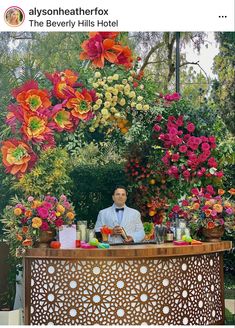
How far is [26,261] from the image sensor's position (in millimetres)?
9273

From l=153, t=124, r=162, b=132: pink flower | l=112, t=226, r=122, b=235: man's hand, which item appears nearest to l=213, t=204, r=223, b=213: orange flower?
l=112, t=226, r=122, b=235: man's hand

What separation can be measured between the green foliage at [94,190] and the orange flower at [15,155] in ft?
11.1

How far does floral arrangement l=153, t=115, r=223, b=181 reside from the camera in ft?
36.1

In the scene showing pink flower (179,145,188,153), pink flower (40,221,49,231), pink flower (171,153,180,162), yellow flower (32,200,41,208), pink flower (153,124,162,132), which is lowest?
pink flower (40,221,49,231)

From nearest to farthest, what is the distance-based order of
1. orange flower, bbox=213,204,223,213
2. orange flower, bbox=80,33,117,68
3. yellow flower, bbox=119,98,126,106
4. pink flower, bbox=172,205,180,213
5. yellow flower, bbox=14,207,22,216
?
yellow flower, bbox=14,207,22,216 < orange flower, bbox=213,204,223,213 < pink flower, bbox=172,205,180,213 < orange flower, bbox=80,33,117,68 < yellow flower, bbox=119,98,126,106

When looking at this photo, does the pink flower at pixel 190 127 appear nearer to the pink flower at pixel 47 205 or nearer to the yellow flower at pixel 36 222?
the pink flower at pixel 47 205

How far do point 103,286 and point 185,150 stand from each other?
2.62 meters

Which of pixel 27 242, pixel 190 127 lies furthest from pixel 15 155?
pixel 190 127

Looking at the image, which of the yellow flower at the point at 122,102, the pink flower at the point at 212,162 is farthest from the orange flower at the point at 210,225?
the yellow flower at the point at 122,102

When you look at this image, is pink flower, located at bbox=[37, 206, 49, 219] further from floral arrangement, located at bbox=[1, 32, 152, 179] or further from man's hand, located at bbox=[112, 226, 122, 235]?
floral arrangement, located at bbox=[1, 32, 152, 179]

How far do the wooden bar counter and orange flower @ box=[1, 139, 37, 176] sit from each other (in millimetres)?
1368

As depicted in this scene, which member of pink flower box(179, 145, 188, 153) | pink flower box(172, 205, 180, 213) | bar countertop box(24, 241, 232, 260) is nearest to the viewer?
bar countertop box(24, 241, 232, 260)

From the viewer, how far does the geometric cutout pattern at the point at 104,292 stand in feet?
29.9

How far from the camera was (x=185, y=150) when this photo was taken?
11.0 metres
